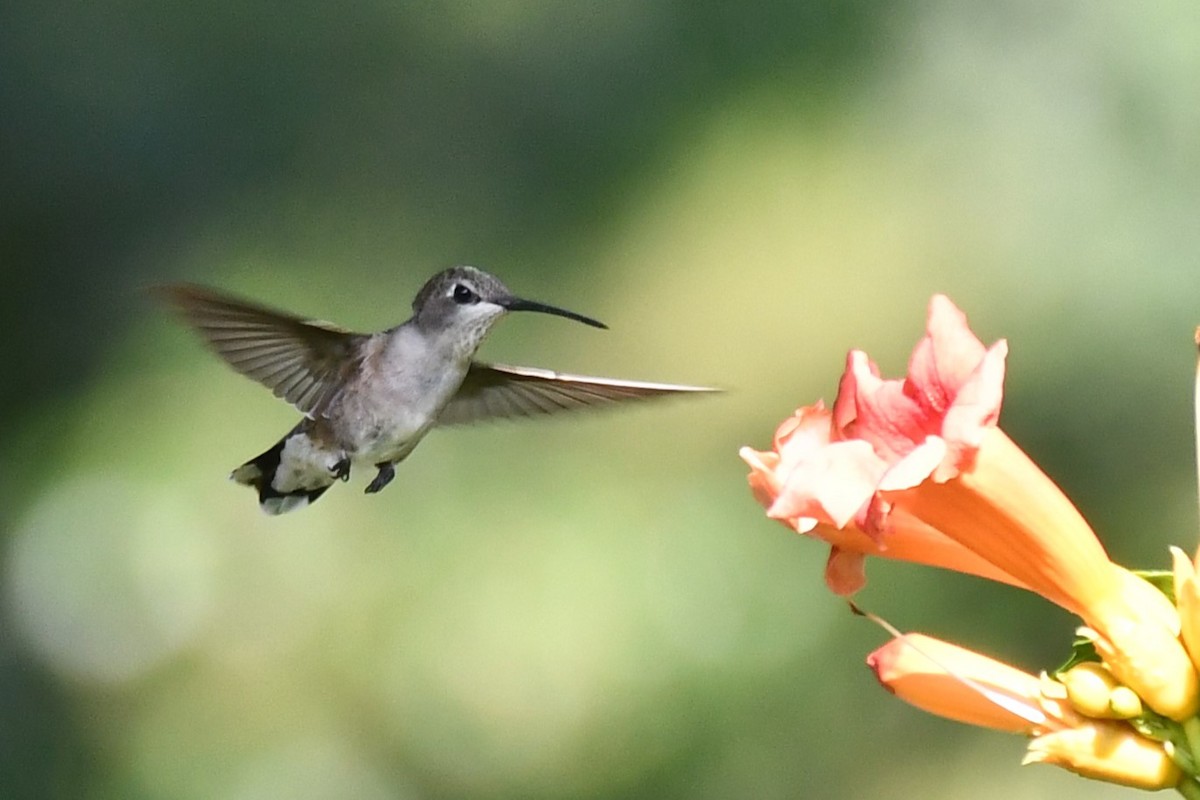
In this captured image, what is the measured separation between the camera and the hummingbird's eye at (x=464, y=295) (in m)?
2.33

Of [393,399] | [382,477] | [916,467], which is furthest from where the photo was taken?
[382,477]

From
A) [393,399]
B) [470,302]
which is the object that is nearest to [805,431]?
[470,302]

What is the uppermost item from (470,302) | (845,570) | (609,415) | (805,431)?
(609,415)

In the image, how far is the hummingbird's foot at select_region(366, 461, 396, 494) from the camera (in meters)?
2.58

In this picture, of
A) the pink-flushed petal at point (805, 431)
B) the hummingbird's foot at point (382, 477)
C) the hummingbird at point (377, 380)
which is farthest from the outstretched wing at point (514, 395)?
the pink-flushed petal at point (805, 431)

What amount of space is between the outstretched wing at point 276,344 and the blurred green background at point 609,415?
2.87m

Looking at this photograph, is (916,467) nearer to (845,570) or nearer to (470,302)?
(845,570)

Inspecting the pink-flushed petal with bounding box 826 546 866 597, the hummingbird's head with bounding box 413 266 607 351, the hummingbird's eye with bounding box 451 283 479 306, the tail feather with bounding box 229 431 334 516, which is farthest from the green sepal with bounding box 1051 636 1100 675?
the tail feather with bounding box 229 431 334 516

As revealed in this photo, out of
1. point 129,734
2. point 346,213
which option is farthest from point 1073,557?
point 346,213

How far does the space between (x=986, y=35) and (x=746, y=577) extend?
2431 millimetres

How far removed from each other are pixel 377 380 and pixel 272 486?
0.32 metres

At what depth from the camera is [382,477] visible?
2607 mm

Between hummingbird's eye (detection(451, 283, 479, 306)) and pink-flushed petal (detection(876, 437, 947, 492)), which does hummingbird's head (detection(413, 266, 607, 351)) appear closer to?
hummingbird's eye (detection(451, 283, 479, 306))

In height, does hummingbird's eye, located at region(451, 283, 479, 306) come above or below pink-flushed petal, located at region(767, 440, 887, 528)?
above
